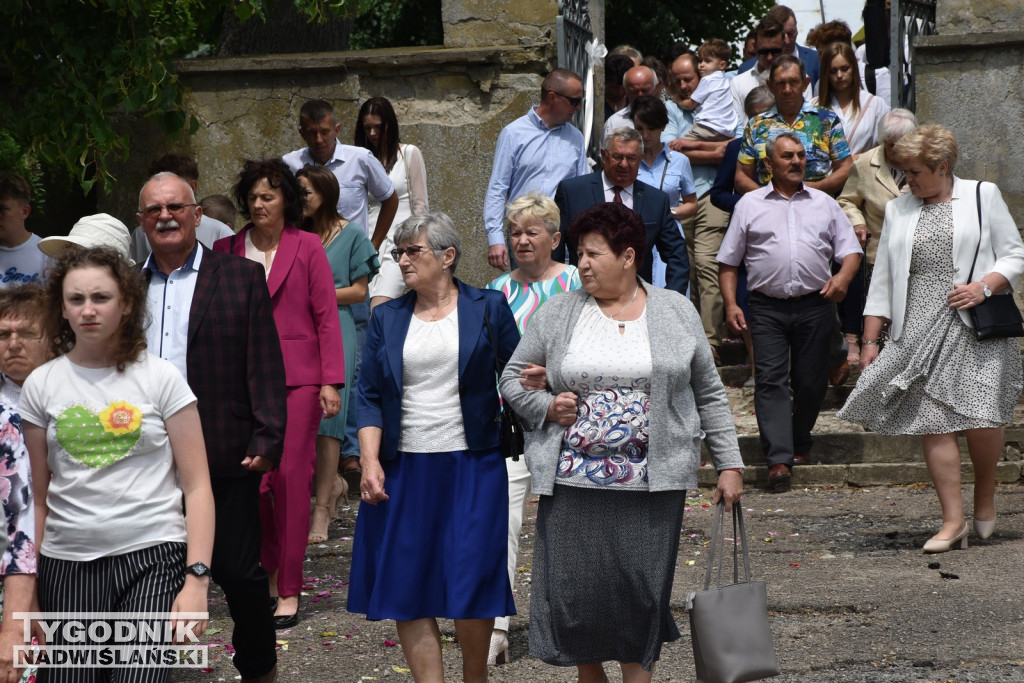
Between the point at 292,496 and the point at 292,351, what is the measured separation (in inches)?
24.9

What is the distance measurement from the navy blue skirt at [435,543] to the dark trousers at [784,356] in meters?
3.78

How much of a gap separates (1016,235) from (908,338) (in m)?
0.72

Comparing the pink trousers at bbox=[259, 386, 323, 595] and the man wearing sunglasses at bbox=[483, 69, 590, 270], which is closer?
the pink trousers at bbox=[259, 386, 323, 595]

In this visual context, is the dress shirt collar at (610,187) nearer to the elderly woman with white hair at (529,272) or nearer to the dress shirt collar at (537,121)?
the dress shirt collar at (537,121)

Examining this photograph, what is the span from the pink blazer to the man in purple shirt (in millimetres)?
3019

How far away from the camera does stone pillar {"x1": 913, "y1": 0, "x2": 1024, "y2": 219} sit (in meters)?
9.29

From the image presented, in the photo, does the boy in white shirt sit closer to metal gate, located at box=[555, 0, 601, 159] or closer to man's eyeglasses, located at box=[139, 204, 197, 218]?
metal gate, located at box=[555, 0, 601, 159]

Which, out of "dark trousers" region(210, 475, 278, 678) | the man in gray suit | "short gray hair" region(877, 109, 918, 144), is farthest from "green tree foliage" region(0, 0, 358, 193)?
"short gray hair" region(877, 109, 918, 144)

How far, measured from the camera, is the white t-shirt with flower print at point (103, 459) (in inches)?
152

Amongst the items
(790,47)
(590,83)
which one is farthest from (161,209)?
(790,47)

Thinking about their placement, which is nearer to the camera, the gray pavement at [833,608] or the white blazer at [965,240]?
the gray pavement at [833,608]

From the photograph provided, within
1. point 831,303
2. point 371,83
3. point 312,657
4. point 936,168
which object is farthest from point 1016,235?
point 371,83

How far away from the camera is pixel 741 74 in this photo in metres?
11.2

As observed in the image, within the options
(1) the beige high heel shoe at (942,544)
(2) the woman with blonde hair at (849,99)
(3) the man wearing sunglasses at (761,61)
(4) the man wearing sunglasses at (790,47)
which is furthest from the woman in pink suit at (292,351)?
(4) the man wearing sunglasses at (790,47)
